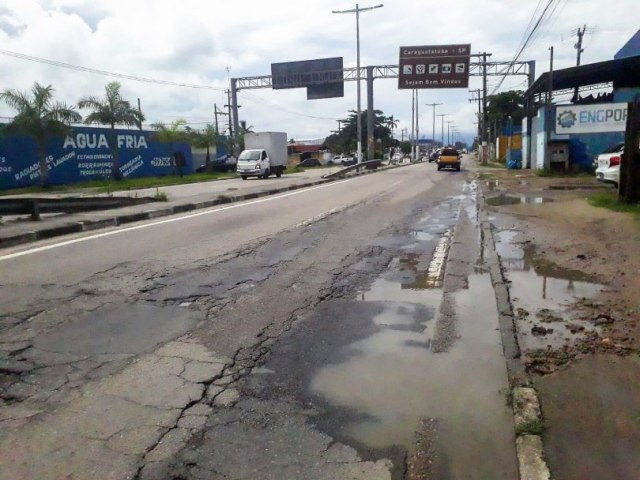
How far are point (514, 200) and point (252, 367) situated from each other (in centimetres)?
1454

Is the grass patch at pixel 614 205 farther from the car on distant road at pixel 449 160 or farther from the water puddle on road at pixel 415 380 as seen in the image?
the car on distant road at pixel 449 160

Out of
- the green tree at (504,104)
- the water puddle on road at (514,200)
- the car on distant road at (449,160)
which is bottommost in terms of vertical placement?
the water puddle on road at (514,200)

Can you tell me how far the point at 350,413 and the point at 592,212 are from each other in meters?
11.2

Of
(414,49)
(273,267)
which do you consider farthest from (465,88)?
(273,267)

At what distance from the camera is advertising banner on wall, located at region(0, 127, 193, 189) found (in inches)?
1254

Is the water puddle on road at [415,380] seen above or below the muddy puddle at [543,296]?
below

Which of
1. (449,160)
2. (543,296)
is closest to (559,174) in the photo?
(449,160)

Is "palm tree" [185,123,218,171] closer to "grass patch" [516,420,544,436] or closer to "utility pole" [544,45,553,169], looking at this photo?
"utility pole" [544,45,553,169]

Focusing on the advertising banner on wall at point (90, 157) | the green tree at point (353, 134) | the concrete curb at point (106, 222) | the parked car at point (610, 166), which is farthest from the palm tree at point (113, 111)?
the green tree at point (353, 134)

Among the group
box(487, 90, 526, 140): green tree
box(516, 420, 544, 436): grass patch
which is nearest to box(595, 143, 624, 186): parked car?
box(516, 420, 544, 436): grass patch

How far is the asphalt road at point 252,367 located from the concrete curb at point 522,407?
76mm

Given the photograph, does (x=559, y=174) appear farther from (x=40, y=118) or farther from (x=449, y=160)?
(x=40, y=118)

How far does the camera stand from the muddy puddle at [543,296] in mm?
5023

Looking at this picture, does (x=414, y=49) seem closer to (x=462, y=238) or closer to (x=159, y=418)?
(x=462, y=238)
